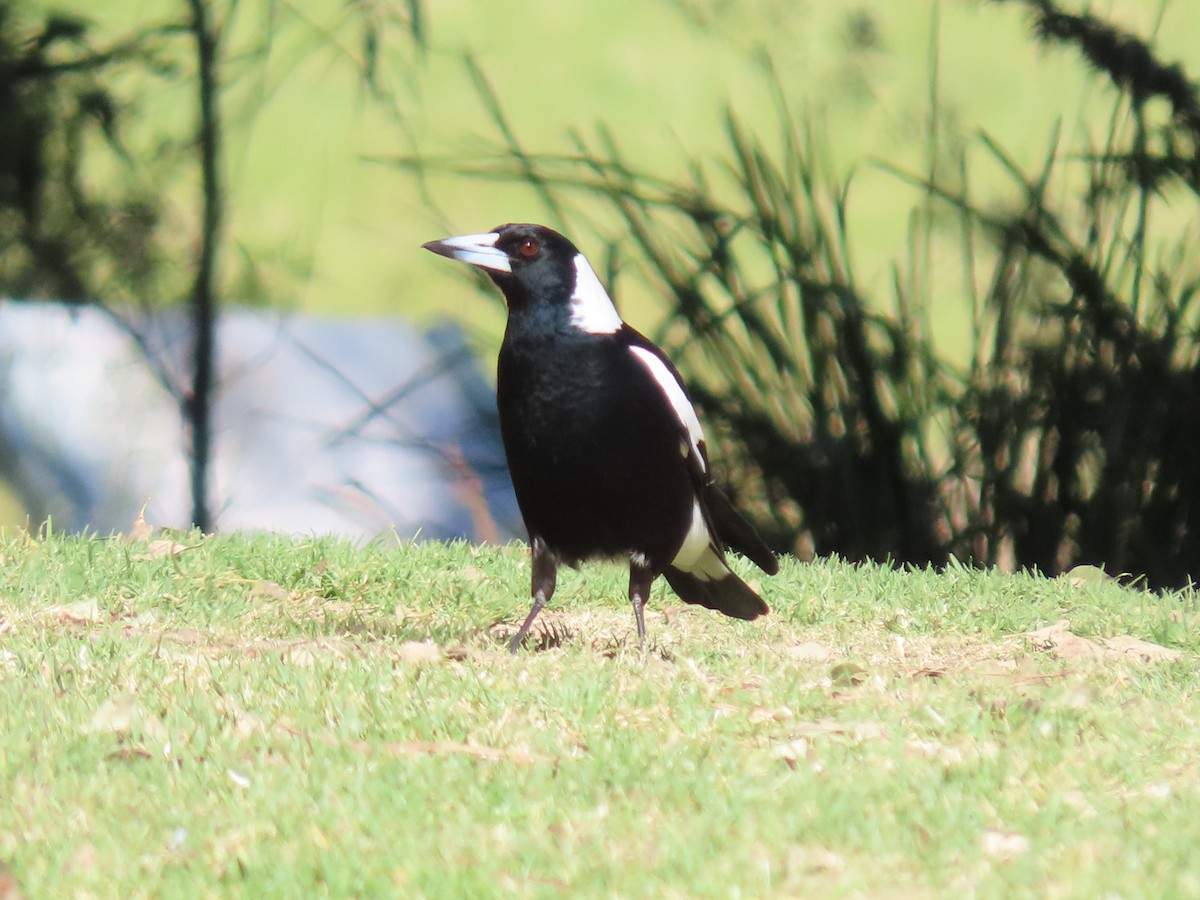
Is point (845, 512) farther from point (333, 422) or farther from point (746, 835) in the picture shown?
point (746, 835)

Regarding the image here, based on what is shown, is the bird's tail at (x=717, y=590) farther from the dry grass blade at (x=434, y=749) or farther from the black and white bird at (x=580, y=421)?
the dry grass blade at (x=434, y=749)

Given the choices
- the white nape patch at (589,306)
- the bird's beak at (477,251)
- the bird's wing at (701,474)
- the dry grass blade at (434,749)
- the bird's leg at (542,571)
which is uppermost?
the bird's beak at (477,251)

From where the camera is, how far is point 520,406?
404 cm

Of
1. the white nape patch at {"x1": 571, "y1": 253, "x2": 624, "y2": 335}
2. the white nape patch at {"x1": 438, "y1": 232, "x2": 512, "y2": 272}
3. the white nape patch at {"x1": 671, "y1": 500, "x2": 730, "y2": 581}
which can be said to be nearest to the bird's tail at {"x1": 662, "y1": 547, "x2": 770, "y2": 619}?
the white nape patch at {"x1": 671, "y1": 500, "x2": 730, "y2": 581}

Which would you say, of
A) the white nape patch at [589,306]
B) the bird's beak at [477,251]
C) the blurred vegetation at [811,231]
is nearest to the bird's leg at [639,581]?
the white nape patch at [589,306]

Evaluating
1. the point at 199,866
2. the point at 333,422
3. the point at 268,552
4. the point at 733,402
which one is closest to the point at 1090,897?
the point at 199,866

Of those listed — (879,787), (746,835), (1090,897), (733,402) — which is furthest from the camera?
(733,402)

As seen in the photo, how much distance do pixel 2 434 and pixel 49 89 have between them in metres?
1.40

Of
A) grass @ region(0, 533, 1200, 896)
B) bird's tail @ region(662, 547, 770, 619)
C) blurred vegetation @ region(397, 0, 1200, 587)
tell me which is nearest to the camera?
grass @ region(0, 533, 1200, 896)

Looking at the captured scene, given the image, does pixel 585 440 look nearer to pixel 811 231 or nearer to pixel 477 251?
pixel 477 251

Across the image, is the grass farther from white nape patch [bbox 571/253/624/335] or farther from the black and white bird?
white nape patch [bbox 571/253/624/335]

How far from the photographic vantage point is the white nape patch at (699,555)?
447 cm

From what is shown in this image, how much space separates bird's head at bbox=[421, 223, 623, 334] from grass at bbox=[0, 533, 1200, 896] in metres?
0.86

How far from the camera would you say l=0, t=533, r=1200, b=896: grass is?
2408 mm
